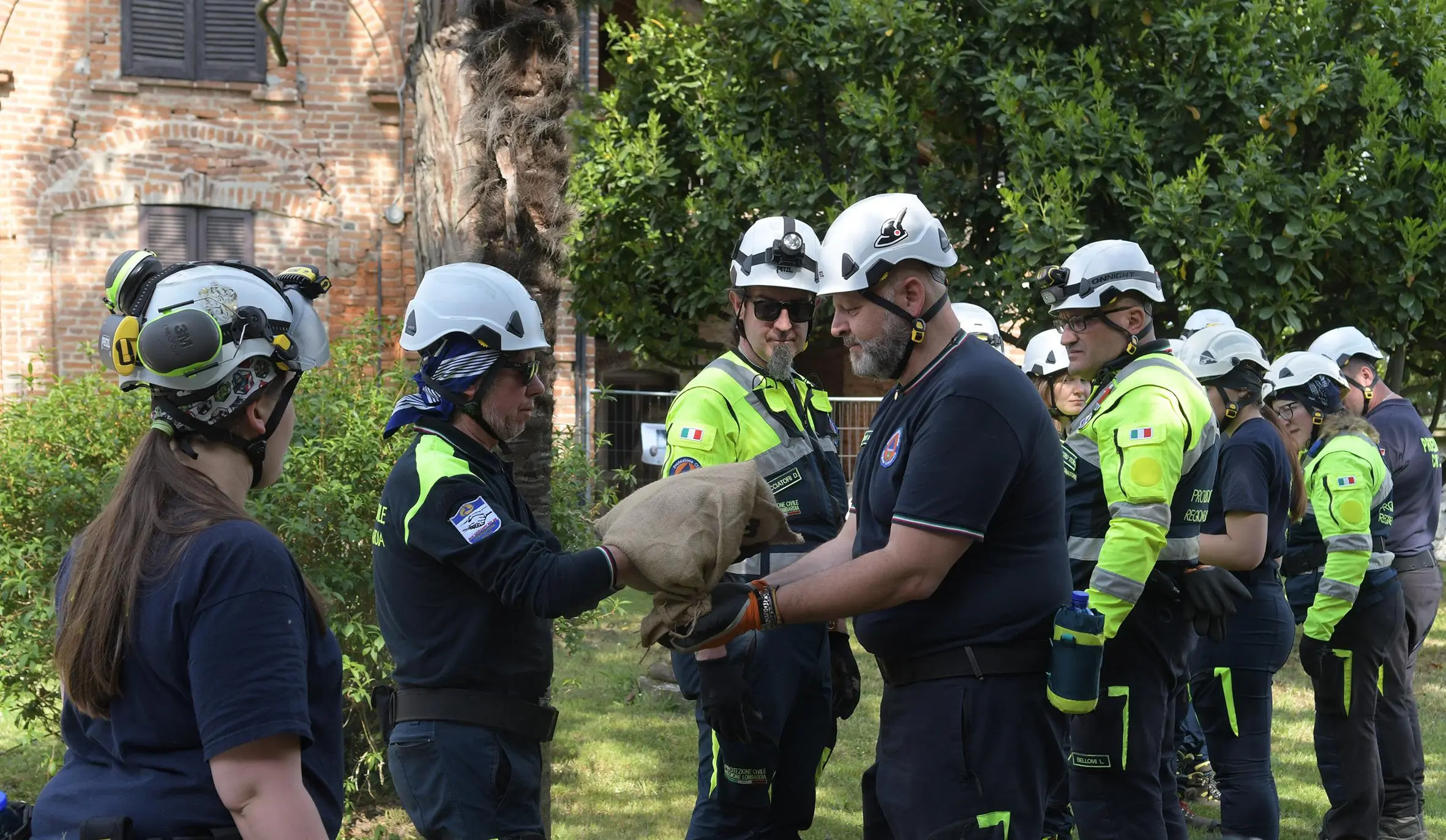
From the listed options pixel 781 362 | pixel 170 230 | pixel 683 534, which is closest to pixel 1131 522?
pixel 781 362

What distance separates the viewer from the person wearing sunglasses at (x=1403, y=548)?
6.27 m

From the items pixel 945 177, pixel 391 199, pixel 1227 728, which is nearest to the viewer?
pixel 1227 728

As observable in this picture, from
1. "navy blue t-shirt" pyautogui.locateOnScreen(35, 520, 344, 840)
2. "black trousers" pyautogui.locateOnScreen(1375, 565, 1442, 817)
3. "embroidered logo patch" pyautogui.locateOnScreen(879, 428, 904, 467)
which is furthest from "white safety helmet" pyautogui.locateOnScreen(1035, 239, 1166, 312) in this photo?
"navy blue t-shirt" pyautogui.locateOnScreen(35, 520, 344, 840)

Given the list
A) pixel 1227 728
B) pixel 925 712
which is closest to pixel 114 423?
pixel 925 712

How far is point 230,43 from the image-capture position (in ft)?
47.0

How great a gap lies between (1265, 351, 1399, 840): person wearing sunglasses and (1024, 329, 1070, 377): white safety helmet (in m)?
1.38

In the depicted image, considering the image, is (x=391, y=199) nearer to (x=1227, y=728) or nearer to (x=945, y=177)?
(x=945, y=177)

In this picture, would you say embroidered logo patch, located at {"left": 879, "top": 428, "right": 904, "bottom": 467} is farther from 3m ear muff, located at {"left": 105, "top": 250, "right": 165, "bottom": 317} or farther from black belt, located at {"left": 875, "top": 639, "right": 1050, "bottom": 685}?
3m ear muff, located at {"left": 105, "top": 250, "right": 165, "bottom": 317}

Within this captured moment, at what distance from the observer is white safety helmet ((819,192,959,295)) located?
3508 mm

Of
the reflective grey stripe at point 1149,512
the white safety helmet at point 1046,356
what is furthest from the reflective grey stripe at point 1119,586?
the white safety helmet at point 1046,356

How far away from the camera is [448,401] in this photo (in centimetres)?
348

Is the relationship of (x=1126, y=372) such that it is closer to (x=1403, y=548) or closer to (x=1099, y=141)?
(x=1403, y=548)

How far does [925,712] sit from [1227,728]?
2.65m

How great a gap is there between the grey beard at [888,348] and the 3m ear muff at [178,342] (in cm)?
180
